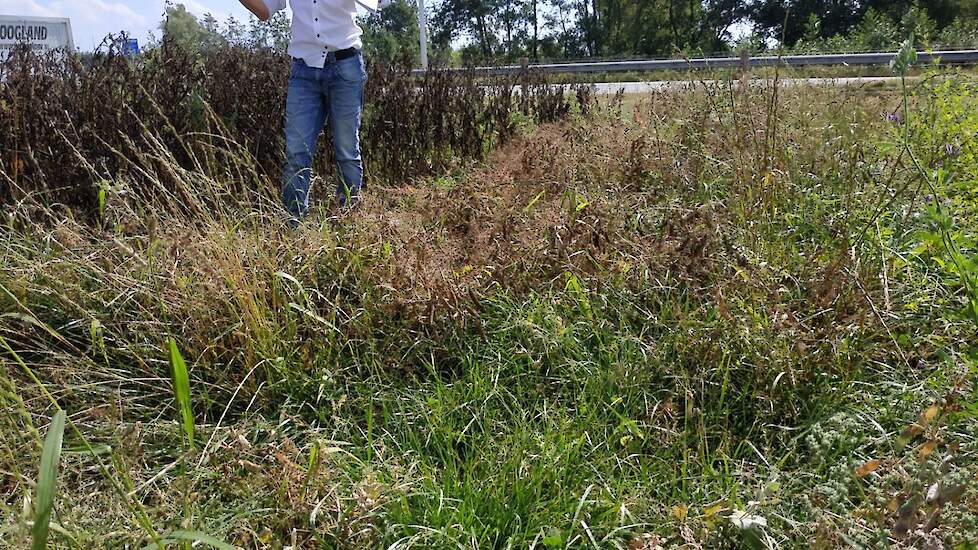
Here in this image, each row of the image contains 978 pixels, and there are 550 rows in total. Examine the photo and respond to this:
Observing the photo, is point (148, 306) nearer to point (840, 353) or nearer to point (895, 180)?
point (840, 353)

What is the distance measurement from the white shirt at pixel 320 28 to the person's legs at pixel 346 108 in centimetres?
9

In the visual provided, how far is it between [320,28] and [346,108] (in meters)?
0.42

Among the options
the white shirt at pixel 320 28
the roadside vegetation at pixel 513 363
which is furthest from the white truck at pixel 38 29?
the roadside vegetation at pixel 513 363

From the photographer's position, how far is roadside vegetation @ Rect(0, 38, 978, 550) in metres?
1.67

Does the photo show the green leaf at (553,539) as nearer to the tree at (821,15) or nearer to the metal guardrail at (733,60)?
the metal guardrail at (733,60)

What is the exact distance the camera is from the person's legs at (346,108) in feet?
12.1

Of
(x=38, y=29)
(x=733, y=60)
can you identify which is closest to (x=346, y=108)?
(x=733, y=60)

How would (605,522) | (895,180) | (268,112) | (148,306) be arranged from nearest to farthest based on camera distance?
(605,522), (148,306), (895,180), (268,112)

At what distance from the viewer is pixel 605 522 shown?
5.65 ft

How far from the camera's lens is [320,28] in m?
3.60

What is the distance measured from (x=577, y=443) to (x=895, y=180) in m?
2.17

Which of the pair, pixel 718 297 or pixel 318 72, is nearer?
pixel 718 297

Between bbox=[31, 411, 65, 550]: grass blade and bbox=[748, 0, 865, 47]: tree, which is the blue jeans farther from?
bbox=[748, 0, 865, 47]: tree

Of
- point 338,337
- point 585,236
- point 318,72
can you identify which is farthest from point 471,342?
point 318,72
